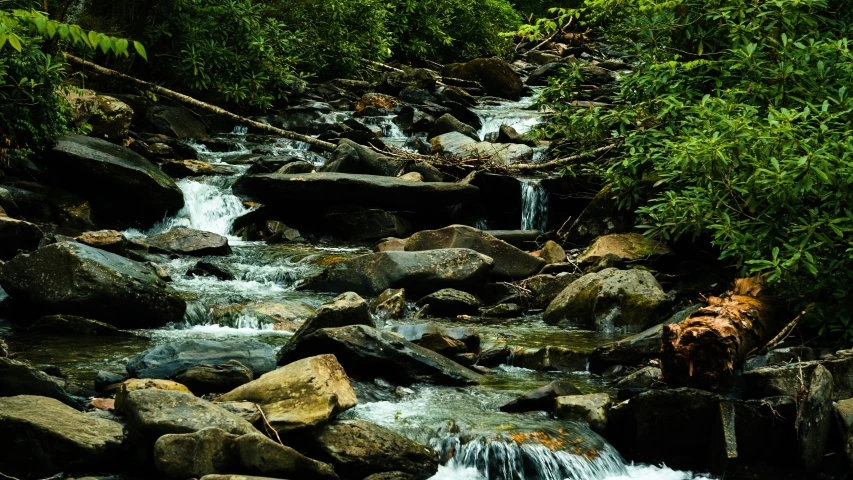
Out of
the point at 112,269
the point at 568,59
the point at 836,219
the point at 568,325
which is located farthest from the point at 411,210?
the point at 568,59

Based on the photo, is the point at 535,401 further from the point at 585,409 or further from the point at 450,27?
the point at 450,27

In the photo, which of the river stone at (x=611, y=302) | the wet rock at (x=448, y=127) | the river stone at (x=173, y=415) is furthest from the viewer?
the wet rock at (x=448, y=127)

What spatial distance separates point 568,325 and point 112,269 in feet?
16.2

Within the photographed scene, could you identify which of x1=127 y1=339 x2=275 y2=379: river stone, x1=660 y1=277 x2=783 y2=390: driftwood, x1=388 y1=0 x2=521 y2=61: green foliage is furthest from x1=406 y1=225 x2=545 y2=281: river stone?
x1=388 y1=0 x2=521 y2=61: green foliage

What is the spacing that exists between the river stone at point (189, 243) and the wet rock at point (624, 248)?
5075 mm

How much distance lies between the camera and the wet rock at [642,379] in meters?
7.00

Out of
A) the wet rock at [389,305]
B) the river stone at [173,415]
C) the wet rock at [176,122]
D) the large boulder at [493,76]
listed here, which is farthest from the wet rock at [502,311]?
the large boulder at [493,76]

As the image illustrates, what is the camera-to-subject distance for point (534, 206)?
14570mm

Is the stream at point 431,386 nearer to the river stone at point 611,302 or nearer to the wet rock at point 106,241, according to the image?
the river stone at point 611,302

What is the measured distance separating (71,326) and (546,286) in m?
5.56

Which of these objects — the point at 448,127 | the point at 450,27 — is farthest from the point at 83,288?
the point at 450,27

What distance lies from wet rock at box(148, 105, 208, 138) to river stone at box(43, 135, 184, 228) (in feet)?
11.9

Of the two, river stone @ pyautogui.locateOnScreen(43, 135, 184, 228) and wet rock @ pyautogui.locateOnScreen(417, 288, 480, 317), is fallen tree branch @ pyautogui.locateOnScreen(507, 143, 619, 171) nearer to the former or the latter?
wet rock @ pyautogui.locateOnScreen(417, 288, 480, 317)

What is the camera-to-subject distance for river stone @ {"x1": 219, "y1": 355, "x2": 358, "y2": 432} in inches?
220
